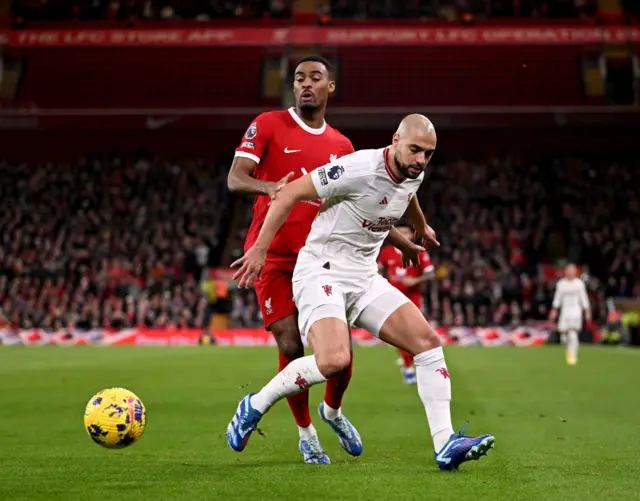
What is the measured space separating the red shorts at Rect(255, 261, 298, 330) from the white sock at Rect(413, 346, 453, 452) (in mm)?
1136

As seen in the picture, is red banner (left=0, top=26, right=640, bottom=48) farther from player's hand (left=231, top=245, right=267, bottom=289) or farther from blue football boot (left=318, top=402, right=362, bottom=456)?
player's hand (left=231, top=245, right=267, bottom=289)

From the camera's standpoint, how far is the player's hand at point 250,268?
5945 millimetres

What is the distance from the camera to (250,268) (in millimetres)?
5977

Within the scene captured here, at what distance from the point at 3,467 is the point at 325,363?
213cm

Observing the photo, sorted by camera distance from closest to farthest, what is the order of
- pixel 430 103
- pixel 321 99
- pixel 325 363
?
pixel 325 363, pixel 321 99, pixel 430 103

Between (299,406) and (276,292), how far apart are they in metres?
0.81

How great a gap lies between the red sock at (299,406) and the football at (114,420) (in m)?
1.06

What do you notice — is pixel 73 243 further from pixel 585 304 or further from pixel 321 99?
pixel 321 99

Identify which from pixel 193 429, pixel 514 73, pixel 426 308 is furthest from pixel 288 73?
pixel 193 429

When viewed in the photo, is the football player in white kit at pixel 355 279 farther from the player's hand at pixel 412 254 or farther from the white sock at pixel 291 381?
the player's hand at pixel 412 254

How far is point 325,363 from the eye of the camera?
6191 millimetres

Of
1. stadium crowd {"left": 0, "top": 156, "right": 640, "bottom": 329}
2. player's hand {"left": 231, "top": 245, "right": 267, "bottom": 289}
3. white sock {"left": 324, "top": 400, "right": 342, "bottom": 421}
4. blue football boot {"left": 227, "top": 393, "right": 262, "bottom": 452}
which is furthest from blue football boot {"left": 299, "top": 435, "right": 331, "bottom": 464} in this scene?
stadium crowd {"left": 0, "top": 156, "right": 640, "bottom": 329}

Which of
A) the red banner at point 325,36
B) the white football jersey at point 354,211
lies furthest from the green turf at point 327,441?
the red banner at point 325,36

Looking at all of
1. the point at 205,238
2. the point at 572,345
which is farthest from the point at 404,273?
the point at 205,238
